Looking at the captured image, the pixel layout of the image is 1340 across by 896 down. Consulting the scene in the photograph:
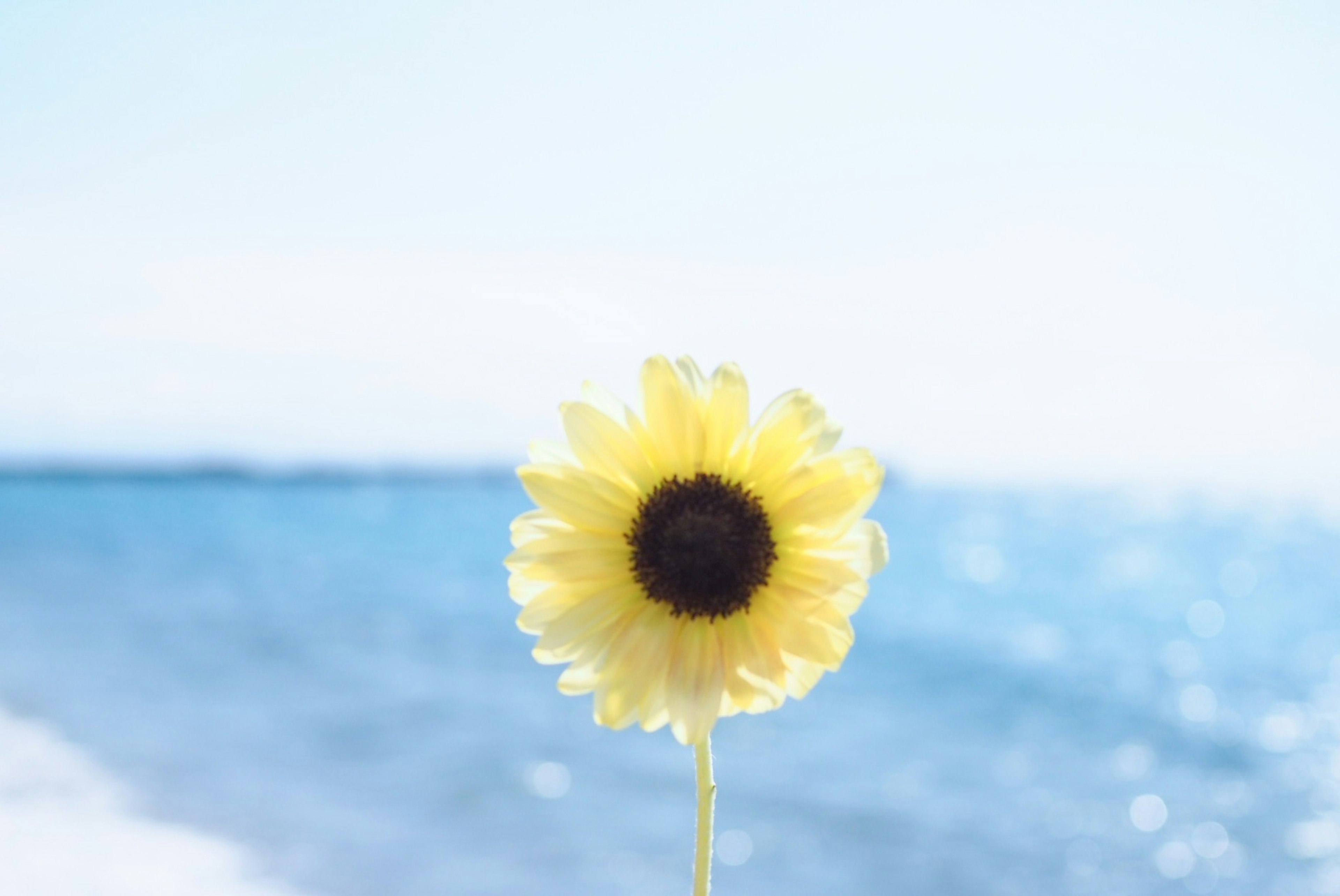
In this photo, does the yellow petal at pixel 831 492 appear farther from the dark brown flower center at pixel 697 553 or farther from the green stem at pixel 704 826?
the green stem at pixel 704 826

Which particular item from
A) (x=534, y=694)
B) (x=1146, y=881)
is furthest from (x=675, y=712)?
(x=534, y=694)

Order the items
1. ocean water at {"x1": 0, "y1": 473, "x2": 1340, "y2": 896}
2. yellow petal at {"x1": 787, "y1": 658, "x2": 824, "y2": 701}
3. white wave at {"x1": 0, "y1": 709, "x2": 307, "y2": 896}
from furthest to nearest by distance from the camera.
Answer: ocean water at {"x1": 0, "y1": 473, "x2": 1340, "y2": 896}, white wave at {"x1": 0, "y1": 709, "x2": 307, "y2": 896}, yellow petal at {"x1": 787, "y1": 658, "x2": 824, "y2": 701}

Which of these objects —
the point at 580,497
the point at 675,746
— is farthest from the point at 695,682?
the point at 675,746

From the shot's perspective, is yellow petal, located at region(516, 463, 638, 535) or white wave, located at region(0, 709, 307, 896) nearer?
yellow petal, located at region(516, 463, 638, 535)

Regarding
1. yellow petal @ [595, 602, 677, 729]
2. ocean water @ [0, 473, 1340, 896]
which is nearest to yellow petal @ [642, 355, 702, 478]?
yellow petal @ [595, 602, 677, 729]

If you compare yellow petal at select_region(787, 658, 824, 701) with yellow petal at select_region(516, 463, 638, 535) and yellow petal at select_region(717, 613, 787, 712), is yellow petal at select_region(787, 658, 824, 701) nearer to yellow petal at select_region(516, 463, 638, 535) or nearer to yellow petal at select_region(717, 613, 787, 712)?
yellow petal at select_region(717, 613, 787, 712)

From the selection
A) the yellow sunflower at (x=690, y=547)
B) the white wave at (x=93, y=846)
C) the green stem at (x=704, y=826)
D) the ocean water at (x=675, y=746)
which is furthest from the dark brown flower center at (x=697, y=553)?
the ocean water at (x=675, y=746)
